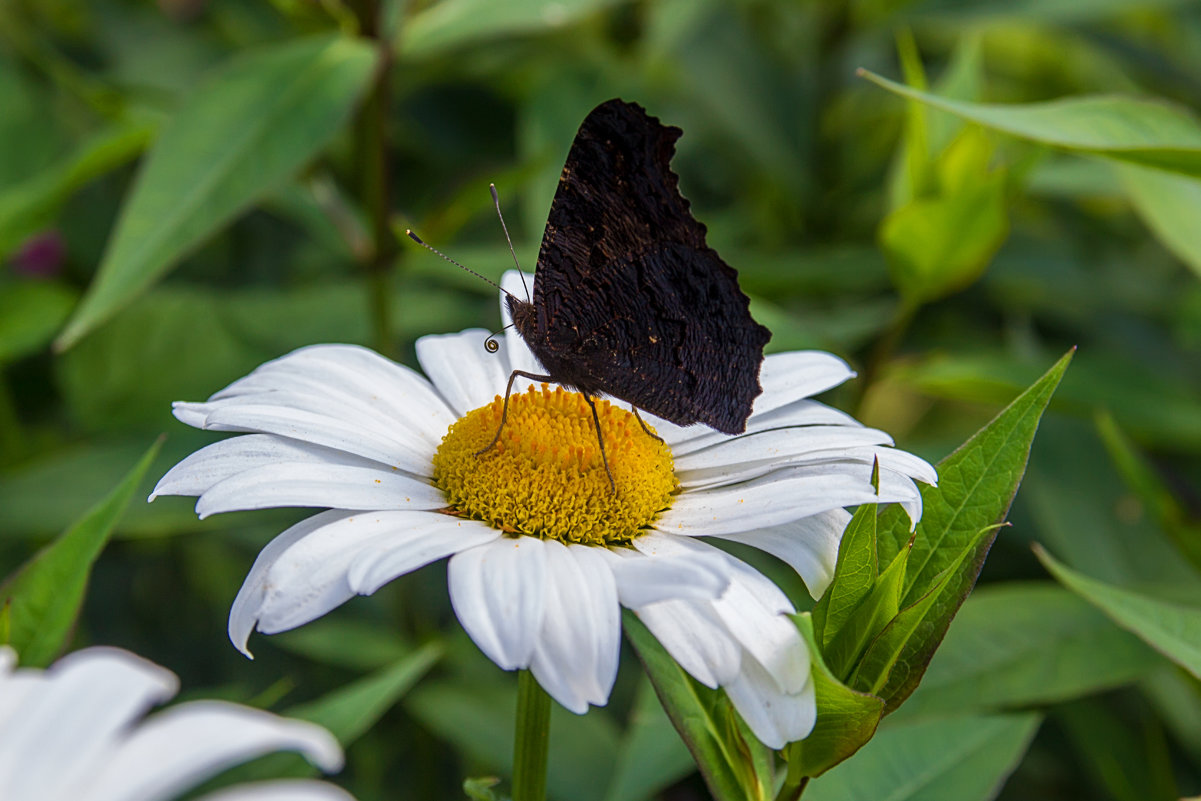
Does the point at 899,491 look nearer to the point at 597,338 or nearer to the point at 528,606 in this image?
the point at 528,606

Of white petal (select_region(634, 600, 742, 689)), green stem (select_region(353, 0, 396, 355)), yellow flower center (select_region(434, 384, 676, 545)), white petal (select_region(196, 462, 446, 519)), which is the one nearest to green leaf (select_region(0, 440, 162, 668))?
white petal (select_region(196, 462, 446, 519))

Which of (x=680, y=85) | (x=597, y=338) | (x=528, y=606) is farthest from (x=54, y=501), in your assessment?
(x=680, y=85)

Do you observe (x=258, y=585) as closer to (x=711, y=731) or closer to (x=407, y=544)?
(x=407, y=544)

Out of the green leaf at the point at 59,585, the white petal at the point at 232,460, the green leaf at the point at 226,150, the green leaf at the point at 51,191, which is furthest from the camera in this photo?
the green leaf at the point at 51,191

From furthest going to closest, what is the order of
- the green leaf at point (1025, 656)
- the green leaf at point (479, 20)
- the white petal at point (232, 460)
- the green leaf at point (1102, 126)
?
the green leaf at point (479, 20)
the green leaf at point (1025, 656)
the green leaf at point (1102, 126)
the white petal at point (232, 460)

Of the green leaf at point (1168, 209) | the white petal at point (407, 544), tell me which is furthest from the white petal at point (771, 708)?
the green leaf at point (1168, 209)

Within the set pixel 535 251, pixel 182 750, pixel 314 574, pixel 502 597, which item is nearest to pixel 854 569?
pixel 502 597

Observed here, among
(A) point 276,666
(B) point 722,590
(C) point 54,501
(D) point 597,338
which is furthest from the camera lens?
(A) point 276,666

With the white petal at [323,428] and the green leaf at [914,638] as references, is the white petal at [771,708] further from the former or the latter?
the white petal at [323,428]
